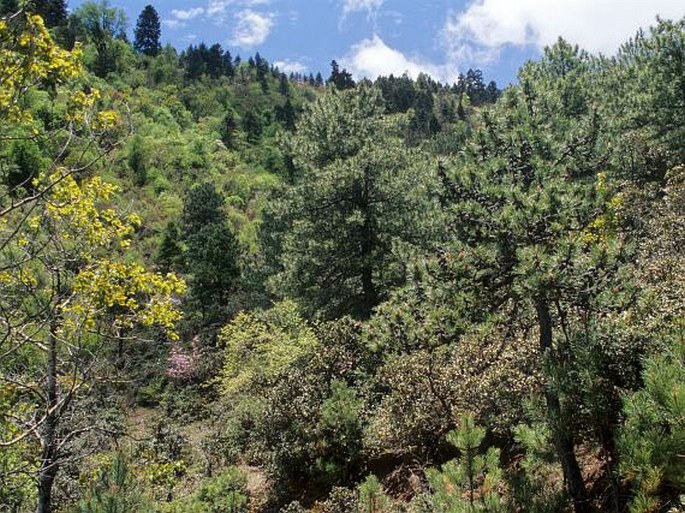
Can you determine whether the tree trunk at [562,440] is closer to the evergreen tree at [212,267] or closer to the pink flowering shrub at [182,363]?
the pink flowering shrub at [182,363]

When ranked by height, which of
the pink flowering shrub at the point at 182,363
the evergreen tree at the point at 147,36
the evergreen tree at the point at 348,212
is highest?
the evergreen tree at the point at 147,36

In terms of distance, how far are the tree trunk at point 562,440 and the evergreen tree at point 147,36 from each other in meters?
121

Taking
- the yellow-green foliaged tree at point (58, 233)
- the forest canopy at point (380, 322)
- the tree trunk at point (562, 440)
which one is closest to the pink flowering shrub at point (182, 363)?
the forest canopy at point (380, 322)

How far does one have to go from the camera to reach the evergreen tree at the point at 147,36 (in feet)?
372

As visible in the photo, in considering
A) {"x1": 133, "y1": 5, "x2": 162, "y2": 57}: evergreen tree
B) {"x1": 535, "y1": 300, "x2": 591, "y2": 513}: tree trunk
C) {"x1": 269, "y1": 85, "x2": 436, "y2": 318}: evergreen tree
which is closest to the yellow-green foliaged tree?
{"x1": 535, "y1": 300, "x2": 591, "y2": 513}: tree trunk

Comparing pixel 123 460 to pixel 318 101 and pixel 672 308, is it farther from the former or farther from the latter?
pixel 318 101

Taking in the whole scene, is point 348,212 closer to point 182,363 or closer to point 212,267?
point 182,363

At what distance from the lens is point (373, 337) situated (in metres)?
9.93

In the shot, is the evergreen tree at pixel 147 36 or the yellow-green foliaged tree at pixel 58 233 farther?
the evergreen tree at pixel 147 36

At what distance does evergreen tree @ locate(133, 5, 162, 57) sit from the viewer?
113375mm

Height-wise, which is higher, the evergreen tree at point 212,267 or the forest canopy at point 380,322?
the evergreen tree at point 212,267

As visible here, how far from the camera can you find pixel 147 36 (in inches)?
4498

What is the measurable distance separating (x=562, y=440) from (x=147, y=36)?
127 m

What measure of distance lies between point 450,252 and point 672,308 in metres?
2.68
